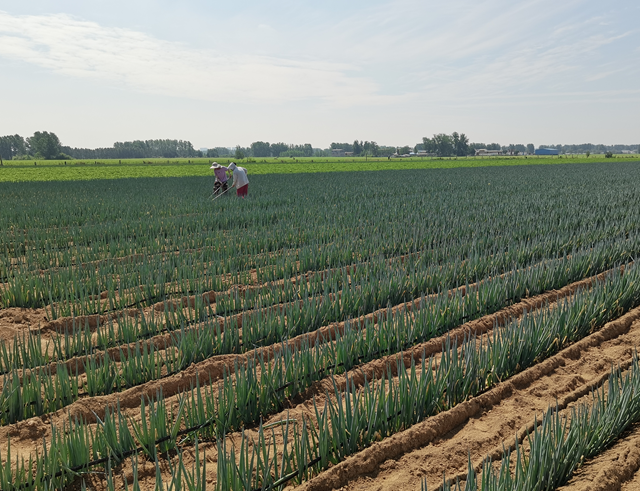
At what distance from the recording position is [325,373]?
3955 millimetres

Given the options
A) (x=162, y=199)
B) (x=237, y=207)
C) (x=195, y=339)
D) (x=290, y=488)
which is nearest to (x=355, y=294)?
(x=195, y=339)

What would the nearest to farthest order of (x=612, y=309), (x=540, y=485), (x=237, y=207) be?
1. (x=540, y=485)
2. (x=612, y=309)
3. (x=237, y=207)

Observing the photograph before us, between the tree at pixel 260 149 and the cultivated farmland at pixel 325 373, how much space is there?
130473 mm

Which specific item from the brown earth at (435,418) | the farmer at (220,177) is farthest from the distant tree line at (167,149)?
the brown earth at (435,418)

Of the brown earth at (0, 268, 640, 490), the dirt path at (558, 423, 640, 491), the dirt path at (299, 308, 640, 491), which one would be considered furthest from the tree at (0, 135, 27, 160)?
the dirt path at (558, 423, 640, 491)

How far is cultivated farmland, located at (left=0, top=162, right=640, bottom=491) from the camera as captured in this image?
2.73 m

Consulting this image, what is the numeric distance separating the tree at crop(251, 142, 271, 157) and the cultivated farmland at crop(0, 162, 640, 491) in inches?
5137

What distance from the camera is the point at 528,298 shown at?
5934 millimetres

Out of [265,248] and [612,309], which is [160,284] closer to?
[265,248]

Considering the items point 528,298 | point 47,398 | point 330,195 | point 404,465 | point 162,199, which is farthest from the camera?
point 330,195

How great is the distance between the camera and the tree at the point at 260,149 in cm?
13562

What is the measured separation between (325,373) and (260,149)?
13620cm

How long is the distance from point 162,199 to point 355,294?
39.8ft

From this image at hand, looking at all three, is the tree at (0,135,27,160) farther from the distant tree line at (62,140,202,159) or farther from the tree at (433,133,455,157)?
the tree at (433,133,455,157)
